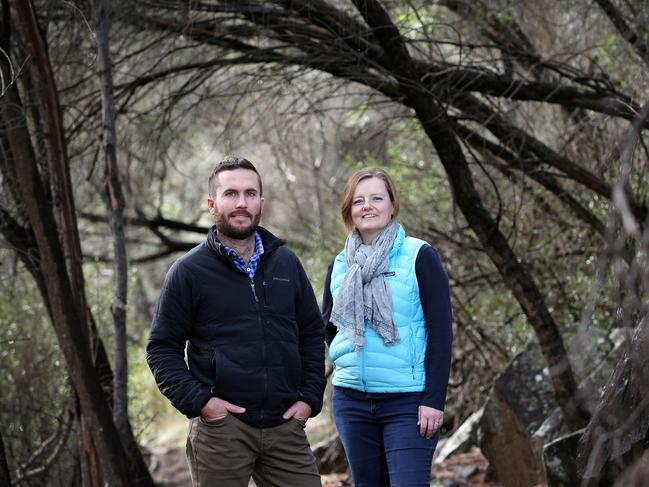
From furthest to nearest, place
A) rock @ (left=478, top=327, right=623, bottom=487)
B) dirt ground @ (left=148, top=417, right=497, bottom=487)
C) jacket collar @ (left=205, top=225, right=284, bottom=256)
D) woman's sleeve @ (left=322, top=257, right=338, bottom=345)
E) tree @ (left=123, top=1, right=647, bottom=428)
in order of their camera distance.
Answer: dirt ground @ (left=148, top=417, right=497, bottom=487)
rock @ (left=478, top=327, right=623, bottom=487)
tree @ (left=123, top=1, right=647, bottom=428)
woman's sleeve @ (left=322, top=257, right=338, bottom=345)
jacket collar @ (left=205, top=225, right=284, bottom=256)

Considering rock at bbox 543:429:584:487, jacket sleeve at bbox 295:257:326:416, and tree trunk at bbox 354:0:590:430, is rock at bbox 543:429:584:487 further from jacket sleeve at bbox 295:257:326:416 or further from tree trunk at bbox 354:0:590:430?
jacket sleeve at bbox 295:257:326:416

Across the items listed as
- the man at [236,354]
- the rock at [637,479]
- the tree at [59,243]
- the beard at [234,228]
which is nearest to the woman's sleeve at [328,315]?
the man at [236,354]

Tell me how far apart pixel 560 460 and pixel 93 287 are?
8659mm

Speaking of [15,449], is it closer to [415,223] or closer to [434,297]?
[415,223]

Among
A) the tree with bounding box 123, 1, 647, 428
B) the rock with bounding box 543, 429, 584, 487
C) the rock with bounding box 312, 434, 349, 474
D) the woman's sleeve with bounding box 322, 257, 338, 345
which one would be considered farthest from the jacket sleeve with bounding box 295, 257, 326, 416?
the rock with bounding box 312, 434, 349, 474

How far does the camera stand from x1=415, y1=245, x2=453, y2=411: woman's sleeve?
A: 3938 millimetres

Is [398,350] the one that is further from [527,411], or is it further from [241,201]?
[527,411]

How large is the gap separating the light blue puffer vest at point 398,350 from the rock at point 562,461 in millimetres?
1388

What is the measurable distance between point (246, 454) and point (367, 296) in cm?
87

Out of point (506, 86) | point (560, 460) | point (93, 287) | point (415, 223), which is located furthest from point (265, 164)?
point (560, 460)

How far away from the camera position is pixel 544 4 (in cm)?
834

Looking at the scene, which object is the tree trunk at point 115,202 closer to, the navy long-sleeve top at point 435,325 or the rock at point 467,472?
the navy long-sleeve top at point 435,325

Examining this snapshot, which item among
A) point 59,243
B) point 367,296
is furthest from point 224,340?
point 59,243

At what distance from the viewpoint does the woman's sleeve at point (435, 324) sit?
155 inches
